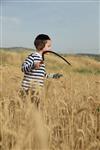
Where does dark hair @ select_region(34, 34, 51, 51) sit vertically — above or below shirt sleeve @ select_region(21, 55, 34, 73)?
above

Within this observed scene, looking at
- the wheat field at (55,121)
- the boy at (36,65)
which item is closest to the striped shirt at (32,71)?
the boy at (36,65)

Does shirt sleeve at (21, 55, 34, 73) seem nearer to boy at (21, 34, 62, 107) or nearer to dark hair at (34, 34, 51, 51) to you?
boy at (21, 34, 62, 107)

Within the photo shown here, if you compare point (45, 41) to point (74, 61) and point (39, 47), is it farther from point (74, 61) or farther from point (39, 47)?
point (74, 61)

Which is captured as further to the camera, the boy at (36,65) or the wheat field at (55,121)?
the boy at (36,65)

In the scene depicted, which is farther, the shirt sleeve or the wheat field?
the shirt sleeve

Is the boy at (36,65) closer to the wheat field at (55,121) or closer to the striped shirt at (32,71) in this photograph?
the striped shirt at (32,71)

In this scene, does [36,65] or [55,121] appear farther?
[36,65]

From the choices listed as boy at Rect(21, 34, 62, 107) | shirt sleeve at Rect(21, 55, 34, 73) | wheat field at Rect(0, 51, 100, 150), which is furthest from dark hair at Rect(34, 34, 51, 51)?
wheat field at Rect(0, 51, 100, 150)

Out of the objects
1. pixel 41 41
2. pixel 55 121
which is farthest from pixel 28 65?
pixel 55 121

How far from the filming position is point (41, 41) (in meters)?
3.95

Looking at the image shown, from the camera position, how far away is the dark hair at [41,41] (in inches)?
155

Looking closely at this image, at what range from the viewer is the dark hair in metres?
3.95

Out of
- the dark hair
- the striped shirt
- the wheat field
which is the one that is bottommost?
the wheat field

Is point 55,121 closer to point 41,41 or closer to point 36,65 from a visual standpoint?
point 36,65
